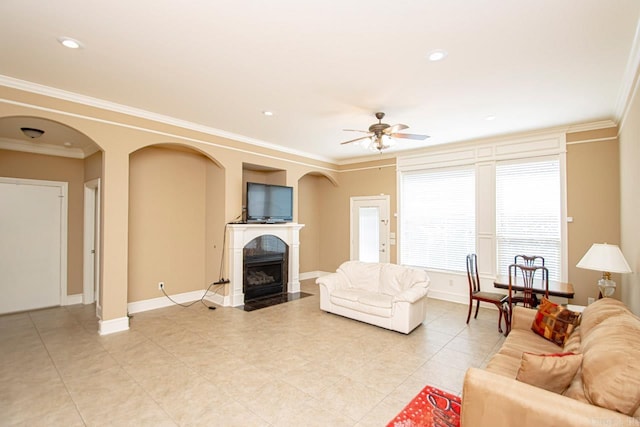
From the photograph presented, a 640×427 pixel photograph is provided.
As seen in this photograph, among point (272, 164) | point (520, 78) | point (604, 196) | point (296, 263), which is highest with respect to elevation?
point (520, 78)

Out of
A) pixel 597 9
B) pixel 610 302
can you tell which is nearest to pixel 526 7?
pixel 597 9

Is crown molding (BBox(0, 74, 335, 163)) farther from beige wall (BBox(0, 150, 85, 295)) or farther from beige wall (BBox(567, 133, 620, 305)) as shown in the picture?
beige wall (BBox(567, 133, 620, 305))

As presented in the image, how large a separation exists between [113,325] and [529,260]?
611cm

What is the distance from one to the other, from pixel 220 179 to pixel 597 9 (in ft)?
16.6

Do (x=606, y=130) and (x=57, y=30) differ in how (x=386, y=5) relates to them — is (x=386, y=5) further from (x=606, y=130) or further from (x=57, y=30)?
(x=606, y=130)

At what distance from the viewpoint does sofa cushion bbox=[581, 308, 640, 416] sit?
1411 mm

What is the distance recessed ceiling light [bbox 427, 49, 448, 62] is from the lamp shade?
2.56 m

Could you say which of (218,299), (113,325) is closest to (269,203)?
(218,299)

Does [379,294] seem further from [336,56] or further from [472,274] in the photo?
A: [336,56]

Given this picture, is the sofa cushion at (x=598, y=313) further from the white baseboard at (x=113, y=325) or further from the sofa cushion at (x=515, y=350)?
the white baseboard at (x=113, y=325)

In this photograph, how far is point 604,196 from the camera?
438cm

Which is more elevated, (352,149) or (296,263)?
(352,149)

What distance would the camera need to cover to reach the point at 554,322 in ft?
9.14

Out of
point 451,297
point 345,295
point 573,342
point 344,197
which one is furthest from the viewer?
point 344,197
